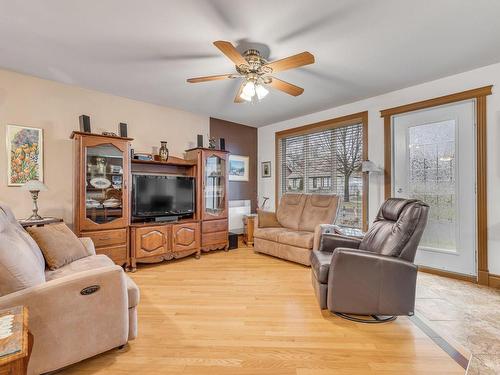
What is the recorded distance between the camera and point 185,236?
12.5 ft

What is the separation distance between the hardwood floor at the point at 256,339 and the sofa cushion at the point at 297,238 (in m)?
0.77

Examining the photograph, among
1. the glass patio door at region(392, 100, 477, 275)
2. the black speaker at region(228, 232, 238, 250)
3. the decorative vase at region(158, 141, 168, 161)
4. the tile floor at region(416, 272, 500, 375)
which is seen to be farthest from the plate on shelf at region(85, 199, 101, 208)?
the glass patio door at region(392, 100, 477, 275)

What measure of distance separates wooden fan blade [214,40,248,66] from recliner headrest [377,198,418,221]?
1.90m

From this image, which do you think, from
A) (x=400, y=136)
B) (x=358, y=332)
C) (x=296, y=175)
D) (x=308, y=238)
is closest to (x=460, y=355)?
(x=358, y=332)

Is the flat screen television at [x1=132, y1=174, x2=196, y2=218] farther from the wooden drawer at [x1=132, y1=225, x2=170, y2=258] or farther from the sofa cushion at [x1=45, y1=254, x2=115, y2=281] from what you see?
the sofa cushion at [x1=45, y1=254, x2=115, y2=281]

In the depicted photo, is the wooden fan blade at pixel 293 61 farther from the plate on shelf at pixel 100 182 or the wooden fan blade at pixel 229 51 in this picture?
the plate on shelf at pixel 100 182

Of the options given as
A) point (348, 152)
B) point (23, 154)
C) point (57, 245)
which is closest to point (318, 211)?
point (348, 152)

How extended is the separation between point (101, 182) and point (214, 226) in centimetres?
177

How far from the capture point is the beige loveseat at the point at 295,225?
359 cm

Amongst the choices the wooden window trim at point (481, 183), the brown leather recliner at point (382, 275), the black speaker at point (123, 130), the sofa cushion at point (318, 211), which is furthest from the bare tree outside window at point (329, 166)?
the black speaker at point (123, 130)

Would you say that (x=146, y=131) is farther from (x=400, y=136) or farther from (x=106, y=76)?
(x=400, y=136)

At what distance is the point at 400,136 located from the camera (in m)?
3.54

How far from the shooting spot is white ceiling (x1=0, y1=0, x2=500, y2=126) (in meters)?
1.92

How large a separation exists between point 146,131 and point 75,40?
175 cm
